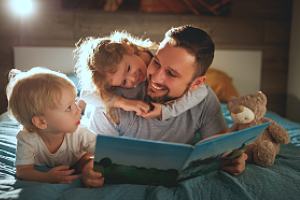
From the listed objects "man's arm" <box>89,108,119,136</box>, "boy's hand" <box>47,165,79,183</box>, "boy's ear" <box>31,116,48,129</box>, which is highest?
"boy's ear" <box>31,116,48,129</box>

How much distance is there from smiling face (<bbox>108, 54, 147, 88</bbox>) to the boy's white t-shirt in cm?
18

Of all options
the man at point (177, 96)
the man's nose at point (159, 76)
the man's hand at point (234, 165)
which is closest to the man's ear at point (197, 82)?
the man at point (177, 96)

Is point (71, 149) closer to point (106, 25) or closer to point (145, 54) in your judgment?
point (145, 54)

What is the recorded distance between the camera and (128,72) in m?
1.15

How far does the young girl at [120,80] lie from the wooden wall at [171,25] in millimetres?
1751

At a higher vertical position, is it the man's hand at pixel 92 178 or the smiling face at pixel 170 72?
the smiling face at pixel 170 72

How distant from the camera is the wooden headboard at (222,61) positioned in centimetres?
281

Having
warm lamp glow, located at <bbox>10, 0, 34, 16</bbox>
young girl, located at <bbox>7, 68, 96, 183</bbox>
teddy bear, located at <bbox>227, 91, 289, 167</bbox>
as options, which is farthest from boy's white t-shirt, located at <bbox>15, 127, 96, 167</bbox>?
warm lamp glow, located at <bbox>10, 0, 34, 16</bbox>

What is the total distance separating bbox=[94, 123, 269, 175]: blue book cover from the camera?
2.78ft

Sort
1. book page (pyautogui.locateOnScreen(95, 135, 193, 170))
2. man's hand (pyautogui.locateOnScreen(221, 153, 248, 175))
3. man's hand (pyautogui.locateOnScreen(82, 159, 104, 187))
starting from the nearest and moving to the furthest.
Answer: book page (pyautogui.locateOnScreen(95, 135, 193, 170)) → man's hand (pyautogui.locateOnScreen(82, 159, 104, 187)) → man's hand (pyautogui.locateOnScreen(221, 153, 248, 175))

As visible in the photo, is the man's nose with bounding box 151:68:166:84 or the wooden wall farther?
the wooden wall

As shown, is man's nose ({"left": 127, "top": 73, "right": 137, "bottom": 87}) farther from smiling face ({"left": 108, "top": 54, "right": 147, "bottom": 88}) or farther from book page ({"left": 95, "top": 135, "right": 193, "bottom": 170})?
book page ({"left": 95, "top": 135, "right": 193, "bottom": 170})

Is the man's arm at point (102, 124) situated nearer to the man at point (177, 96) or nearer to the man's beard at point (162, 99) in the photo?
the man at point (177, 96)

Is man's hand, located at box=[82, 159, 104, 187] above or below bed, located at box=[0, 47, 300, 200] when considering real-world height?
above
